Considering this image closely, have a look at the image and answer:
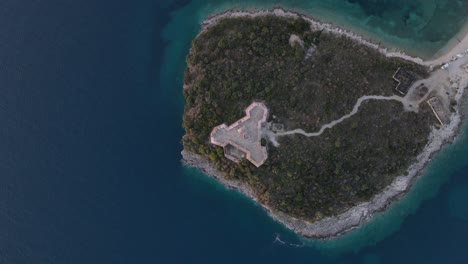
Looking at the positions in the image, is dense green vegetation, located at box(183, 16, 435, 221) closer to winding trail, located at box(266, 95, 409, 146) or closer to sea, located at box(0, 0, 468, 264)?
winding trail, located at box(266, 95, 409, 146)

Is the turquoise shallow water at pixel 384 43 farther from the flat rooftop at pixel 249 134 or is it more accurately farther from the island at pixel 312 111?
Result: the flat rooftop at pixel 249 134

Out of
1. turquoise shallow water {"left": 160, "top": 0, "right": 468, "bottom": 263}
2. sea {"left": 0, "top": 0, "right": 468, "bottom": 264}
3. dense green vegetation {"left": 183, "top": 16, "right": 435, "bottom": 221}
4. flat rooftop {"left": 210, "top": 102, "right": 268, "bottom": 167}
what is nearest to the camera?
dense green vegetation {"left": 183, "top": 16, "right": 435, "bottom": 221}

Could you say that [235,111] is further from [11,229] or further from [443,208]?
[11,229]

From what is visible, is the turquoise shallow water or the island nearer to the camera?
the island

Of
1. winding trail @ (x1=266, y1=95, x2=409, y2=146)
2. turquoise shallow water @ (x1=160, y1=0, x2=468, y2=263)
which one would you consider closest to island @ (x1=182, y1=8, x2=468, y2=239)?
winding trail @ (x1=266, y1=95, x2=409, y2=146)

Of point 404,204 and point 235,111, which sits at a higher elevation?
point 235,111

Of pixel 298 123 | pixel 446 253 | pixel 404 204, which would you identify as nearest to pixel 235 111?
pixel 298 123

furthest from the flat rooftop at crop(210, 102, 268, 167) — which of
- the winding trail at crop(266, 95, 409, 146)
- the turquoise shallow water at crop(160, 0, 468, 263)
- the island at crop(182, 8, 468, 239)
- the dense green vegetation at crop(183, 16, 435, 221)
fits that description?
the turquoise shallow water at crop(160, 0, 468, 263)

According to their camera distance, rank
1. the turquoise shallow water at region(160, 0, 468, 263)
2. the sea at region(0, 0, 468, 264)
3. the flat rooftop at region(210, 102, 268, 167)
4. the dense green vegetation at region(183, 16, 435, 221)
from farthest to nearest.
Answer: the sea at region(0, 0, 468, 264), the turquoise shallow water at region(160, 0, 468, 263), the flat rooftop at region(210, 102, 268, 167), the dense green vegetation at region(183, 16, 435, 221)
